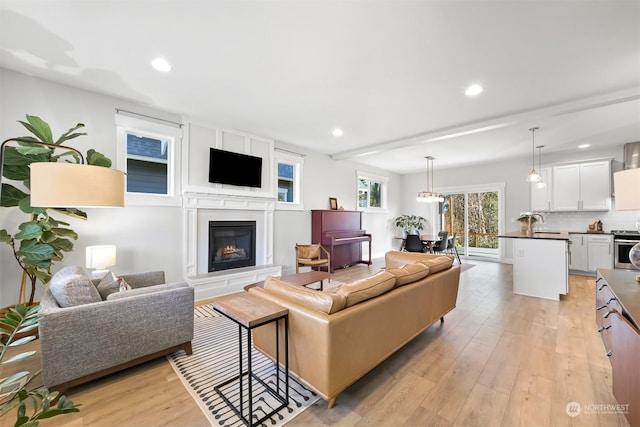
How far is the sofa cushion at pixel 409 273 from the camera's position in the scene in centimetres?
228

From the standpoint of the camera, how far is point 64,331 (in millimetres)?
1814

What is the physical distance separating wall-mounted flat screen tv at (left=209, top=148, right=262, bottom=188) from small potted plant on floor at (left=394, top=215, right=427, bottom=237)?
5064 millimetres

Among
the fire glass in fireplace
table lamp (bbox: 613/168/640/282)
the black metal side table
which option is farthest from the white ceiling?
the black metal side table

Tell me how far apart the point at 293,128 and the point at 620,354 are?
434 centimetres

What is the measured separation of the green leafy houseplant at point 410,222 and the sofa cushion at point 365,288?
6426 mm

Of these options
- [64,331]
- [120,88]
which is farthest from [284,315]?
[120,88]

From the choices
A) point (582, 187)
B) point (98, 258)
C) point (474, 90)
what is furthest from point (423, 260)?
point (582, 187)

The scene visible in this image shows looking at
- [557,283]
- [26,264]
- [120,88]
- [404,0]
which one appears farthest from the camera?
[557,283]

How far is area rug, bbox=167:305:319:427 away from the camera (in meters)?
1.75

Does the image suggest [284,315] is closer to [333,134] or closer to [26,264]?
[26,264]

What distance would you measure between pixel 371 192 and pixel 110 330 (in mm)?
6788

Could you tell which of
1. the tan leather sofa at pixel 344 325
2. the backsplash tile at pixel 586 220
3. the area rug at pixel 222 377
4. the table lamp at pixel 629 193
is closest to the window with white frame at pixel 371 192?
the backsplash tile at pixel 586 220

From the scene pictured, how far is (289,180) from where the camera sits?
5.68 metres

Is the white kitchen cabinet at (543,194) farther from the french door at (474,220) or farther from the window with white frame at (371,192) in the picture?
the window with white frame at (371,192)
